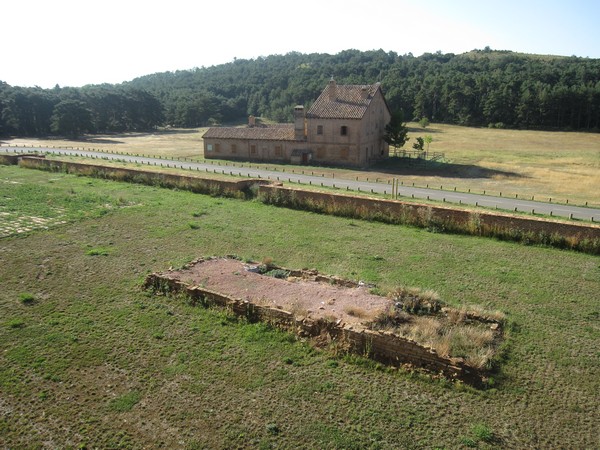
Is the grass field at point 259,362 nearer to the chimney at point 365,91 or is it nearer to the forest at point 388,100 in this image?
the chimney at point 365,91

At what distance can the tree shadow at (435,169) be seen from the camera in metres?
45.0

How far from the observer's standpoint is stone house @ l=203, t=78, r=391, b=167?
159 feet

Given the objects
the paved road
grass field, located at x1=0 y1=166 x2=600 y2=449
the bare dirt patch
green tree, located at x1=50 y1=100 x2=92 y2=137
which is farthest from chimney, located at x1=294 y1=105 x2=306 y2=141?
green tree, located at x1=50 y1=100 x2=92 y2=137

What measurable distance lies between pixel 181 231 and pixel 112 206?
7.00 m

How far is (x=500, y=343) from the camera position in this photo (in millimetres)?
12641

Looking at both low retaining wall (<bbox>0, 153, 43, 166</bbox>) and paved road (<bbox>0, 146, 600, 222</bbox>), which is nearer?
paved road (<bbox>0, 146, 600, 222</bbox>)

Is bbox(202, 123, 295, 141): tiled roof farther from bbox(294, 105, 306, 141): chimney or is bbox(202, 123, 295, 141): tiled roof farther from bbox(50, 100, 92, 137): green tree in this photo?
bbox(50, 100, 92, 137): green tree

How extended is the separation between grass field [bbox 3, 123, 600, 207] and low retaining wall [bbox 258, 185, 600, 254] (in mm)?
12819

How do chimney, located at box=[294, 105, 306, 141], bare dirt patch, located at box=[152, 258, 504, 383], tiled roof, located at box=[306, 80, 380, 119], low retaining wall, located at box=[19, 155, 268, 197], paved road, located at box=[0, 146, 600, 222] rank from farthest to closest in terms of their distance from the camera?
chimney, located at box=[294, 105, 306, 141], tiled roof, located at box=[306, 80, 380, 119], low retaining wall, located at box=[19, 155, 268, 197], paved road, located at box=[0, 146, 600, 222], bare dirt patch, located at box=[152, 258, 504, 383]

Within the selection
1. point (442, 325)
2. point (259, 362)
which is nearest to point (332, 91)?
point (442, 325)

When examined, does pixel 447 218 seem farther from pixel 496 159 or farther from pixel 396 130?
pixel 496 159

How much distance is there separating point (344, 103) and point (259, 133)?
9623 mm

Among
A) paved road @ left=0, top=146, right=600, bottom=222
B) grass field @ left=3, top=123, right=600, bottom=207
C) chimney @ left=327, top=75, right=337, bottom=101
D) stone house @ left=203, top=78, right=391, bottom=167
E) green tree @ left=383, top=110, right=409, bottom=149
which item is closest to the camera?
paved road @ left=0, top=146, right=600, bottom=222

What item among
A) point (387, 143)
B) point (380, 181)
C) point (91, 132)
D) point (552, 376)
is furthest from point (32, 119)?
point (552, 376)
